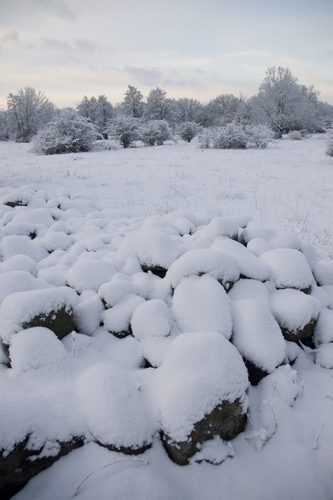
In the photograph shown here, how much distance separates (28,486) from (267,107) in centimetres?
3418

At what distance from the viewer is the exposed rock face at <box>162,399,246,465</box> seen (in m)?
1.34

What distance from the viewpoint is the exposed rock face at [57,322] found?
5.86 ft

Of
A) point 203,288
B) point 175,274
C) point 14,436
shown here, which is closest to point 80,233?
point 175,274

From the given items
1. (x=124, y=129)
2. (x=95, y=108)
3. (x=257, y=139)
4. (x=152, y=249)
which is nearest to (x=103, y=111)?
(x=95, y=108)

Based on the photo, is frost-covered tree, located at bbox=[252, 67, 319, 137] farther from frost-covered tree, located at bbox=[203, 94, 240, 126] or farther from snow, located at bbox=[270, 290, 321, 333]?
snow, located at bbox=[270, 290, 321, 333]

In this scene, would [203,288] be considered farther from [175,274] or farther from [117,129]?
[117,129]

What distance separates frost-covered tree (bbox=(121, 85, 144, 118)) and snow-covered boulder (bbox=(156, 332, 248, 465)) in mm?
34644

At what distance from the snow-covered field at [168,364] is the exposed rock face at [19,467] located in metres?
0.04

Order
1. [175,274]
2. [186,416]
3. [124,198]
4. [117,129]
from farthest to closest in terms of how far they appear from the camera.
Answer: [117,129] → [124,198] → [175,274] → [186,416]

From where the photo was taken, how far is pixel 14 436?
126 cm

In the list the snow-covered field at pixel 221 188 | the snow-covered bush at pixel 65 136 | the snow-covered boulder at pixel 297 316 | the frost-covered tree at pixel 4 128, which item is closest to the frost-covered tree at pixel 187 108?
the frost-covered tree at pixel 4 128

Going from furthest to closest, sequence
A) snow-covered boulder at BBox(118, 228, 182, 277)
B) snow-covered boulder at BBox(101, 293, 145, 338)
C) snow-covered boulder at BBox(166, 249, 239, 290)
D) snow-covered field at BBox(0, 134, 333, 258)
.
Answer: snow-covered field at BBox(0, 134, 333, 258), snow-covered boulder at BBox(118, 228, 182, 277), snow-covered boulder at BBox(166, 249, 239, 290), snow-covered boulder at BBox(101, 293, 145, 338)

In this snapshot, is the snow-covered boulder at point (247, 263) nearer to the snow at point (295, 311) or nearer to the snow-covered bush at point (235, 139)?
the snow at point (295, 311)

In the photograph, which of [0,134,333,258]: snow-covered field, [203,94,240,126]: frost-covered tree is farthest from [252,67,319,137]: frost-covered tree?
[0,134,333,258]: snow-covered field
